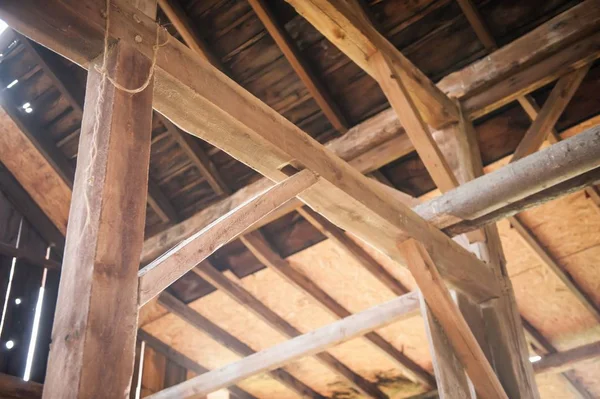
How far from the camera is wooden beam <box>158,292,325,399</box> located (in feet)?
18.4

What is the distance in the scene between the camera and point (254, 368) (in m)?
4.82

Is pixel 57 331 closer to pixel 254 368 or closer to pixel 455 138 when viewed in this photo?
pixel 455 138

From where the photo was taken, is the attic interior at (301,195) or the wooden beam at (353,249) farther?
the wooden beam at (353,249)

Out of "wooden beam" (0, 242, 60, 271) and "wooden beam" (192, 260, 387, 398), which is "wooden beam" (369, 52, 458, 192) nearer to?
"wooden beam" (192, 260, 387, 398)

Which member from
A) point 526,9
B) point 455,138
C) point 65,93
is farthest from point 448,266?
point 65,93

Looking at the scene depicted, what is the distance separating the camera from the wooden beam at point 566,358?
524 cm

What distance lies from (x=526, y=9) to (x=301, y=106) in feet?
5.04

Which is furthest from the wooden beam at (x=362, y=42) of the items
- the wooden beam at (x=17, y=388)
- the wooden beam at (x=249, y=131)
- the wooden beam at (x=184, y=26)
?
the wooden beam at (x=17, y=388)

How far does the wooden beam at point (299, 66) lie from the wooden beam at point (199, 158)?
3.20 feet

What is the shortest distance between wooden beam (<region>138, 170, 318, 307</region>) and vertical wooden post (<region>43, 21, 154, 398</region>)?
0.26ft

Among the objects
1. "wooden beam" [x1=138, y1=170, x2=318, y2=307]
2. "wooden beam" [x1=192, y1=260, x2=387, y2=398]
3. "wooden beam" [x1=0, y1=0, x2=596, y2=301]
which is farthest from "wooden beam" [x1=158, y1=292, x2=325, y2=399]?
"wooden beam" [x1=138, y1=170, x2=318, y2=307]

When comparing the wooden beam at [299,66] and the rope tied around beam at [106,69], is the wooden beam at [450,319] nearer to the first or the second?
the rope tied around beam at [106,69]

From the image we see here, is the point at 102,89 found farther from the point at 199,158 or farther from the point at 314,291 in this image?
the point at 314,291

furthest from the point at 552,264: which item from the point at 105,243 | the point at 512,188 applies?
the point at 105,243
